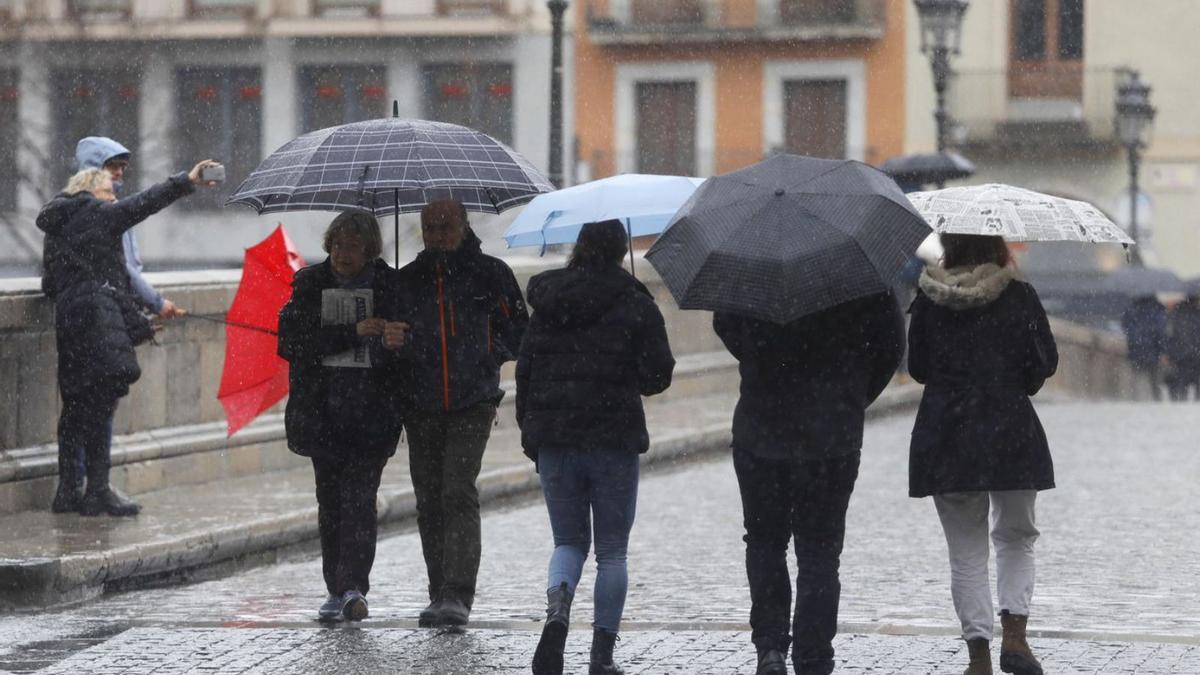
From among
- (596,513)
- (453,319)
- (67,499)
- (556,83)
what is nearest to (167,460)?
(67,499)

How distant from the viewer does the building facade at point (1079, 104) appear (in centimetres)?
3891

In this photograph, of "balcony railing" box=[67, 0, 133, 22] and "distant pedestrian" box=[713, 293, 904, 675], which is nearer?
"distant pedestrian" box=[713, 293, 904, 675]

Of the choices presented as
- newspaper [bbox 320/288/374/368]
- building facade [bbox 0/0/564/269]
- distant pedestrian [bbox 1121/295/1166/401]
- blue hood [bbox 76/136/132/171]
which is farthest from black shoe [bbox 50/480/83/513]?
building facade [bbox 0/0/564/269]

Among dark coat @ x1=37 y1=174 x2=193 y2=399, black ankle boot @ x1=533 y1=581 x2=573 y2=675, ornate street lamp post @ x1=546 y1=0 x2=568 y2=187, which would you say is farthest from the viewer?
ornate street lamp post @ x1=546 y1=0 x2=568 y2=187

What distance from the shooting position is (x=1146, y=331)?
94.5 ft

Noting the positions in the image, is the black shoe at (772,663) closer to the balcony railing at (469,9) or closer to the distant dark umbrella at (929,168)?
the distant dark umbrella at (929,168)

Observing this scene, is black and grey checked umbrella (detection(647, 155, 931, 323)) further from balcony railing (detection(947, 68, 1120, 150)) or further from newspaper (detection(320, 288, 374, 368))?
balcony railing (detection(947, 68, 1120, 150))

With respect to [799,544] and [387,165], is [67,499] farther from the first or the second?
[799,544]

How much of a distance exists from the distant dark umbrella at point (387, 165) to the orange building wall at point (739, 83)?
31361 mm

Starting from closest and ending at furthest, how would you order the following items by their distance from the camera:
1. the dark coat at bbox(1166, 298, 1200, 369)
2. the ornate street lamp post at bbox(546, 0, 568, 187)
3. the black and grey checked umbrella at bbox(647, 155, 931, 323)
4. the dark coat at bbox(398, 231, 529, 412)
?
1. the black and grey checked umbrella at bbox(647, 155, 931, 323)
2. the dark coat at bbox(398, 231, 529, 412)
3. the ornate street lamp post at bbox(546, 0, 568, 187)
4. the dark coat at bbox(1166, 298, 1200, 369)

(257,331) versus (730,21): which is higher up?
(730,21)

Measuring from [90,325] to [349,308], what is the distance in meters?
2.86

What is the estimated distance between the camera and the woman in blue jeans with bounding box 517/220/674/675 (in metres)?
6.76

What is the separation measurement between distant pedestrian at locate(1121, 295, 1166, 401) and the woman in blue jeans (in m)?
23.1
